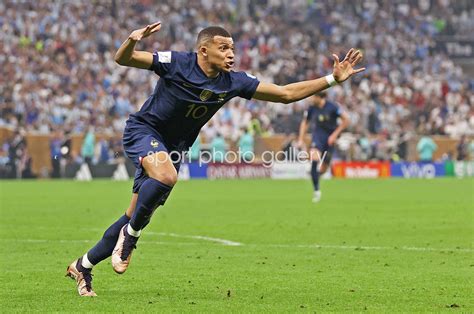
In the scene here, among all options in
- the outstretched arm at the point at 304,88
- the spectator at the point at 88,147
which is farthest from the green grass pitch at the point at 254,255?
the spectator at the point at 88,147

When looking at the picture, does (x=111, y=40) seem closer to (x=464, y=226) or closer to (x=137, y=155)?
(x=464, y=226)

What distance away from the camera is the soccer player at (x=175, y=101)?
31.7 ft

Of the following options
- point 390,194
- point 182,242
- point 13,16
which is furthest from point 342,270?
point 13,16

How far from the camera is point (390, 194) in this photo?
29.2m

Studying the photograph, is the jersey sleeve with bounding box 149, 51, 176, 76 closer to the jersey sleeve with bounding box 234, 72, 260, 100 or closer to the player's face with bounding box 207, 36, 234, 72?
the player's face with bounding box 207, 36, 234, 72

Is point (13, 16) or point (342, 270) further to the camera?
point (13, 16)

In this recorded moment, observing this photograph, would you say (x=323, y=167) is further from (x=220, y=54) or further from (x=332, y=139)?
(x=220, y=54)

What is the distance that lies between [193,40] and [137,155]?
3767 cm

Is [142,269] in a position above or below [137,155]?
below

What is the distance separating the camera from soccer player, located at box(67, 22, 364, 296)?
9656 mm

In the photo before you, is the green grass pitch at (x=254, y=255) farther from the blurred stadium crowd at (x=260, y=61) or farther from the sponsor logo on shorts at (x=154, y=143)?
the blurred stadium crowd at (x=260, y=61)

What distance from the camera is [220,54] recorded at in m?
9.94

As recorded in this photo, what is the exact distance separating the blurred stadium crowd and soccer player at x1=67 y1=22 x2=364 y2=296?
30.5 meters

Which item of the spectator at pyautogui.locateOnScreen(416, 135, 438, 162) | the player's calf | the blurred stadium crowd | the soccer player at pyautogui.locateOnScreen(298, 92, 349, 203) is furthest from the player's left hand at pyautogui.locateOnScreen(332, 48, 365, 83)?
the spectator at pyautogui.locateOnScreen(416, 135, 438, 162)
